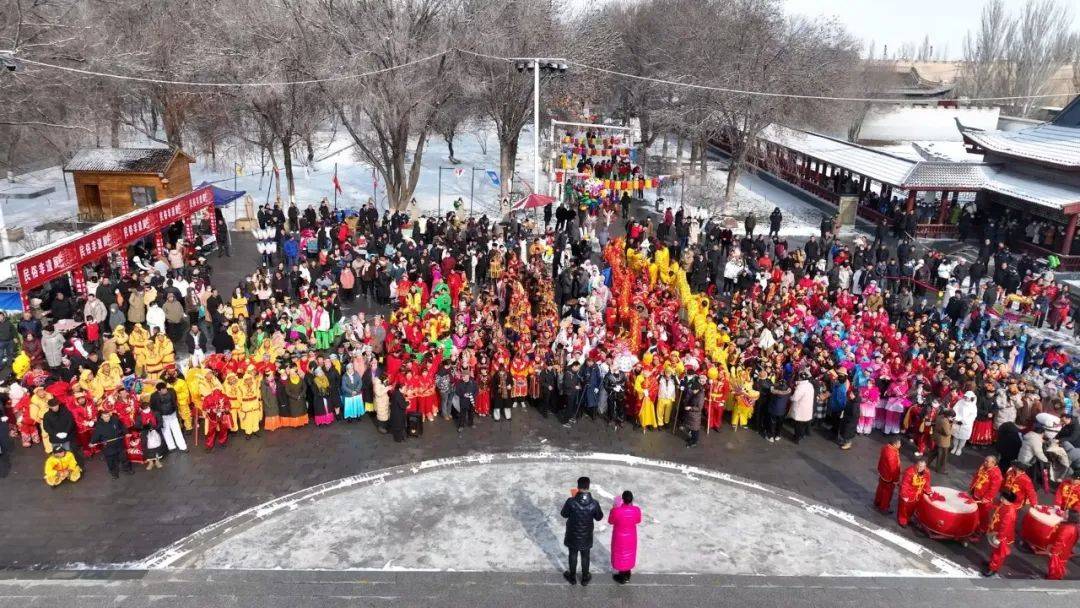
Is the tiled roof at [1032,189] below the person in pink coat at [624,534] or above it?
above

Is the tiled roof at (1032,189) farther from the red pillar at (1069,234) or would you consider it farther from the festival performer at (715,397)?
the festival performer at (715,397)

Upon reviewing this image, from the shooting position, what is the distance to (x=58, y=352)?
45.7ft

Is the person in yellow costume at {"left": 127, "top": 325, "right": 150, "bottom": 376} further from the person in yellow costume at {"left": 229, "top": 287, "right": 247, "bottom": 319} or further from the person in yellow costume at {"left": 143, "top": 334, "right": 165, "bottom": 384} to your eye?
the person in yellow costume at {"left": 229, "top": 287, "right": 247, "bottom": 319}

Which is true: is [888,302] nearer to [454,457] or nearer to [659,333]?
[659,333]

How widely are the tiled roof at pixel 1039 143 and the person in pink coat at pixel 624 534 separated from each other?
22.6 metres

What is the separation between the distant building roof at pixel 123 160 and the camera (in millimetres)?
22641

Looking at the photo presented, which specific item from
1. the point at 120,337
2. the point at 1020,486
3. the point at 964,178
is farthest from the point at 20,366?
the point at 964,178

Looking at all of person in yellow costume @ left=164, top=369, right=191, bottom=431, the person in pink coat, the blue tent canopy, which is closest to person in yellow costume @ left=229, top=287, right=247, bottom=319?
person in yellow costume @ left=164, top=369, right=191, bottom=431

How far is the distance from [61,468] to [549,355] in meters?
7.94

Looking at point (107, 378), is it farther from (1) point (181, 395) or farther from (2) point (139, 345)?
(2) point (139, 345)

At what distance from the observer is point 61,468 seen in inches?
410

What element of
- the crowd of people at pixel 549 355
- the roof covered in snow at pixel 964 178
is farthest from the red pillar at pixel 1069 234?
the crowd of people at pixel 549 355

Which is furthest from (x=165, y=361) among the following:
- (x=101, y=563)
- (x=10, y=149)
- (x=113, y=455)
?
(x=10, y=149)

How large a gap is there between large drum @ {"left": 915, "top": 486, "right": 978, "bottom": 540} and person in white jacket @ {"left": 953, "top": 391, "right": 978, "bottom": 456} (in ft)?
6.81
